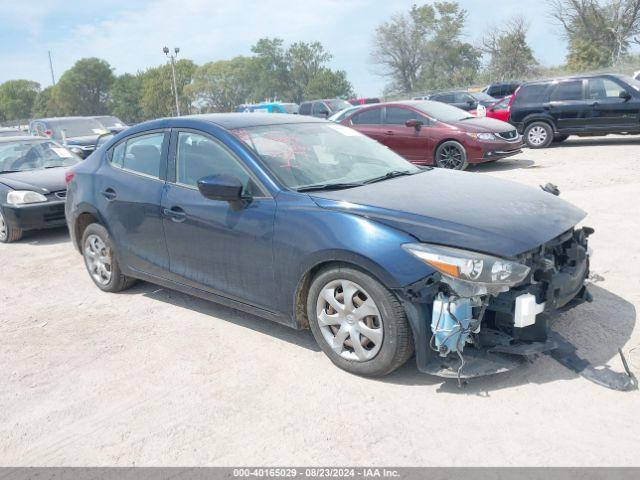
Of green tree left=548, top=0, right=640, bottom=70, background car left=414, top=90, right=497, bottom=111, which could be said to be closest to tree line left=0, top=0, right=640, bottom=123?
green tree left=548, top=0, right=640, bottom=70

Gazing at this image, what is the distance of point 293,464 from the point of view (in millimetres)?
2803

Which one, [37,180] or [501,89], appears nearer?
[37,180]

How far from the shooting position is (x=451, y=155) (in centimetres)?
1150

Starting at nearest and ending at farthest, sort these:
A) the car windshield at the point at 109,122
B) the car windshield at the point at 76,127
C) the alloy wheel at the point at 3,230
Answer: the alloy wheel at the point at 3,230 < the car windshield at the point at 76,127 < the car windshield at the point at 109,122

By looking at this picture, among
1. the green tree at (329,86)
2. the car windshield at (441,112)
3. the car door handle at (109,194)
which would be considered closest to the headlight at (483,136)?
the car windshield at (441,112)

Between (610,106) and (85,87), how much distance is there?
97.0 metres

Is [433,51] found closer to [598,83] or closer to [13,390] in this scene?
[598,83]

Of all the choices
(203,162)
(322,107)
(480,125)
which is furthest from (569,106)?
(322,107)

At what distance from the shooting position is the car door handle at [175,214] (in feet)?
14.4

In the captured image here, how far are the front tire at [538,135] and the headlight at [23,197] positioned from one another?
1113 cm

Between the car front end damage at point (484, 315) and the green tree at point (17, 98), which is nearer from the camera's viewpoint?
the car front end damage at point (484, 315)

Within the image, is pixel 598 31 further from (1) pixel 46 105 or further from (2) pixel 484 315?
(1) pixel 46 105

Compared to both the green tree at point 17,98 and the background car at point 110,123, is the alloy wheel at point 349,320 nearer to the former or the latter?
the background car at point 110,123

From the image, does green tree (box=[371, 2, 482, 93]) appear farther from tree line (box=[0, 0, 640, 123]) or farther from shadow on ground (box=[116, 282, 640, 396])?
shadow on ground (box=[116, 282, 640, 396])
